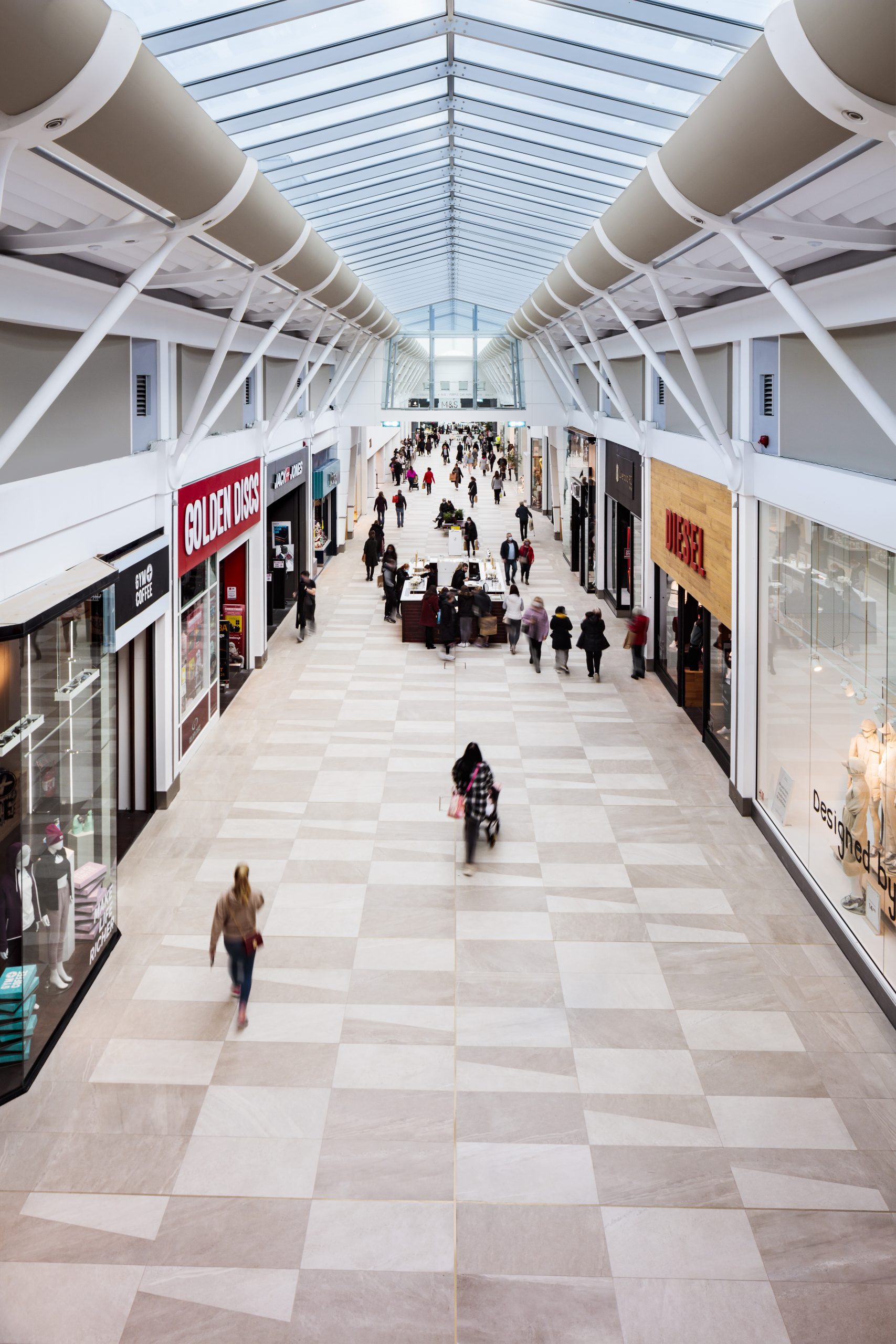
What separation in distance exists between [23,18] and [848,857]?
296 inches

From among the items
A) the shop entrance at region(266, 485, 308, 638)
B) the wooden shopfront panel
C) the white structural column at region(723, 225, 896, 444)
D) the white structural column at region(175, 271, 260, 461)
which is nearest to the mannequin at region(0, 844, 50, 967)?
the white structural column at region(175, 271, 260, 461)

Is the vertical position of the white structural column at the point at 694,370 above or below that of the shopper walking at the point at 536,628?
above

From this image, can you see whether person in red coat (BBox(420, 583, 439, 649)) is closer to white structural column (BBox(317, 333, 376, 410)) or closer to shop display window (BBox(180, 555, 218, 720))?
shop display window (BBox(180, 555, 218, 720))

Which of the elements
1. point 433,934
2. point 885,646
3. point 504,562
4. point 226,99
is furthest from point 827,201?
point 504,562

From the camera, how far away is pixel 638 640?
A: 668 inches

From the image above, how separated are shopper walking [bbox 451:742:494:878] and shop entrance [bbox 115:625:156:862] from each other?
135 inches

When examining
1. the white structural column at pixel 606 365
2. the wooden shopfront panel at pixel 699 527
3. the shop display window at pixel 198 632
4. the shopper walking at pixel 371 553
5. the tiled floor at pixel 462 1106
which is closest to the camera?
the tiled floor at pixel 462 1106

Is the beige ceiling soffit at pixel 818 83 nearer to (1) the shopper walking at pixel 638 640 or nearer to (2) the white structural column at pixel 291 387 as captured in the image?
(1) the shopper walking at pixel 638 640

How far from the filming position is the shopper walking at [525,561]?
2498 cm

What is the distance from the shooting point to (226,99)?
27.6ft

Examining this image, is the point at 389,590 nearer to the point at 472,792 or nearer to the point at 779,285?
the point at 472,792

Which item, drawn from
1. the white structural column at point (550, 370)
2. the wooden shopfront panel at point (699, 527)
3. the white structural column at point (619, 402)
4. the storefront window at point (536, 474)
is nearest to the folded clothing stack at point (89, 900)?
the wooden shopfront panel at point (699, 527)

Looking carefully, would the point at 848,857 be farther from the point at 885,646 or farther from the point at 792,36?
the point at 792,36

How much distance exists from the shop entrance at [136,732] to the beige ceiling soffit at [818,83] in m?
8.19
